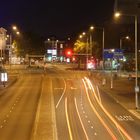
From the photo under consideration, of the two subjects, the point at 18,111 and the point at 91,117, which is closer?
the point at 91,117

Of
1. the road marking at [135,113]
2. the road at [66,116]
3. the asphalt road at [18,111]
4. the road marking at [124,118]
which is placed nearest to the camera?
the road at [66,116]

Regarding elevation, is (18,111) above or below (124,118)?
above

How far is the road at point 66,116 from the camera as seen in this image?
108 feet

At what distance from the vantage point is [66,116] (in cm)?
4403

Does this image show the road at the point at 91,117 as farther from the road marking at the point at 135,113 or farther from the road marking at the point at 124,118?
the road marking at the point at 135,113

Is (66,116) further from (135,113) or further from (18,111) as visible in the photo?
(135,113)

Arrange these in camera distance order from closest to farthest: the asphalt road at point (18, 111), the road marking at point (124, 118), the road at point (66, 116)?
the road at point (66, 116)
the asphalt road at point (18, 111)
the road marking at point (124, 118)

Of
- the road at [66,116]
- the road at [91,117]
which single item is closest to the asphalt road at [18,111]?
the road at [66,116]

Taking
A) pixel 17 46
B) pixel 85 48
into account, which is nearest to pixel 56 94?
Answer: pixel 85 48

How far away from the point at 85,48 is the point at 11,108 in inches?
3927

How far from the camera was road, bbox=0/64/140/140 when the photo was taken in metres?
33.0

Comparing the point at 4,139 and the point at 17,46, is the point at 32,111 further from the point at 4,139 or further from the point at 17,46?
the point at 17,46

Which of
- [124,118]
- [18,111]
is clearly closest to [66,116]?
→ [124,118]

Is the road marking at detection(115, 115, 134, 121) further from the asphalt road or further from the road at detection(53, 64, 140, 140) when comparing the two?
the asphalt road
